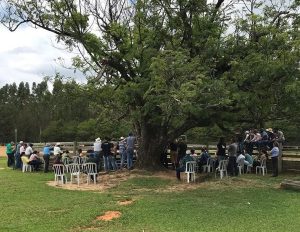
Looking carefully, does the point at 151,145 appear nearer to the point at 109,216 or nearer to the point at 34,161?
the point at 34,161

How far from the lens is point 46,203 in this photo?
47.8 ft

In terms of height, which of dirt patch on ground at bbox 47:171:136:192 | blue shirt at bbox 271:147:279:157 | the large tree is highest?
the large tree

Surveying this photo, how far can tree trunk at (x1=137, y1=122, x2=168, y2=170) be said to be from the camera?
2217cm

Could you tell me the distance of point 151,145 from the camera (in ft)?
73.5

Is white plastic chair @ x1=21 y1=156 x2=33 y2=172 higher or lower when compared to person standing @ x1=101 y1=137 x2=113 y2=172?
lower

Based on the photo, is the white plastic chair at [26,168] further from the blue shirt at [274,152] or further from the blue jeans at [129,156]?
the blue shirt at [274,152]

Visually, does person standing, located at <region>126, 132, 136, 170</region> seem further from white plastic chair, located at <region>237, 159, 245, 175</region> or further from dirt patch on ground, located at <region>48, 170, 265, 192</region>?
white plastic chair, located at <region>237, 159, 245, 175</region>

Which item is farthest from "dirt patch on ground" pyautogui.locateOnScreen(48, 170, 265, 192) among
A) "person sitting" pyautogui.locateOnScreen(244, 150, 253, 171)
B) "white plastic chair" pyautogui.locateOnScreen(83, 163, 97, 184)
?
"person sitting" pyautogui.locateOnScreen(244, 150, 253, 171)

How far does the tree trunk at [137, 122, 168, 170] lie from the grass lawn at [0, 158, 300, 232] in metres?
2.64

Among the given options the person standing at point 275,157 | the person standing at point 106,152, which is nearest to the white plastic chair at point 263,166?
the person standing at point 275,157

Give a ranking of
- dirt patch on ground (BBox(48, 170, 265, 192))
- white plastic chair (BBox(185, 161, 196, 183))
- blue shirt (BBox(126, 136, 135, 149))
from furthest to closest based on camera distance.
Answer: blue shirt (BBox(126, 136, 135, 149)) < white plastic chair (BBox(185, 161, 196, 183)) < dirt patch on ground (BBox(48, 170, 265, 192))

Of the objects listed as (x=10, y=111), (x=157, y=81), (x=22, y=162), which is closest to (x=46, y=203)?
(x=157, y=81)

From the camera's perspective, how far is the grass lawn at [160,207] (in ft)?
36.7

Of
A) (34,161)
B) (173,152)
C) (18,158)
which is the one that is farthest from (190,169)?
(18,158)
